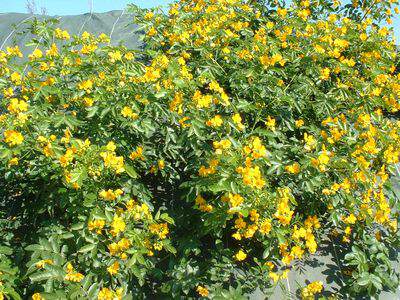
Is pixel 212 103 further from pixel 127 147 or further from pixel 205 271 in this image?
pixel 205 271

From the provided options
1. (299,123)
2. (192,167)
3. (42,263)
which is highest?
(299,123)

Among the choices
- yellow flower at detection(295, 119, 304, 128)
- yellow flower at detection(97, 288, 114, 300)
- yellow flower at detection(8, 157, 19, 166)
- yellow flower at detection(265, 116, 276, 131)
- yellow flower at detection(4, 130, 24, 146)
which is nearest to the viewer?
yellow flower at detection(97, 288, 114, 300)

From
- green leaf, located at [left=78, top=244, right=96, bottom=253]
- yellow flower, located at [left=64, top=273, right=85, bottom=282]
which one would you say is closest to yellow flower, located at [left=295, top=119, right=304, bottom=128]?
green leaf, located at [left=78, top=244, right=96, bottom=253]

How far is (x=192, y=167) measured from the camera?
7.86ft

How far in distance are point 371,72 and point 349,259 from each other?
137 cm

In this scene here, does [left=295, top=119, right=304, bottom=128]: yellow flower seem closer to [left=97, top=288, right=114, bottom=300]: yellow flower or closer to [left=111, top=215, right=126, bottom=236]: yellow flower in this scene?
[left=111, top=215, right=126, bottom=236]: yellow flower

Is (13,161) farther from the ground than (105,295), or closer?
farther from the ground

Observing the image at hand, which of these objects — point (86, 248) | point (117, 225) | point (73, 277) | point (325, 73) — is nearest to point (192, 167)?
point (117, 225)

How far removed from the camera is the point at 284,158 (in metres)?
2.47

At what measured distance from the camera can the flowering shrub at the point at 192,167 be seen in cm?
199

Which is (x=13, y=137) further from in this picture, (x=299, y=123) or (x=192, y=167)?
(x=299, y=123)

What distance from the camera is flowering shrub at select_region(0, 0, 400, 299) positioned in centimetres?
199

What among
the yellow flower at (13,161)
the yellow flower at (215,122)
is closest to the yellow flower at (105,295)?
the yellow flower at (13,161)

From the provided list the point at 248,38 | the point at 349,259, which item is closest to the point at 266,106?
the point at 248,38
